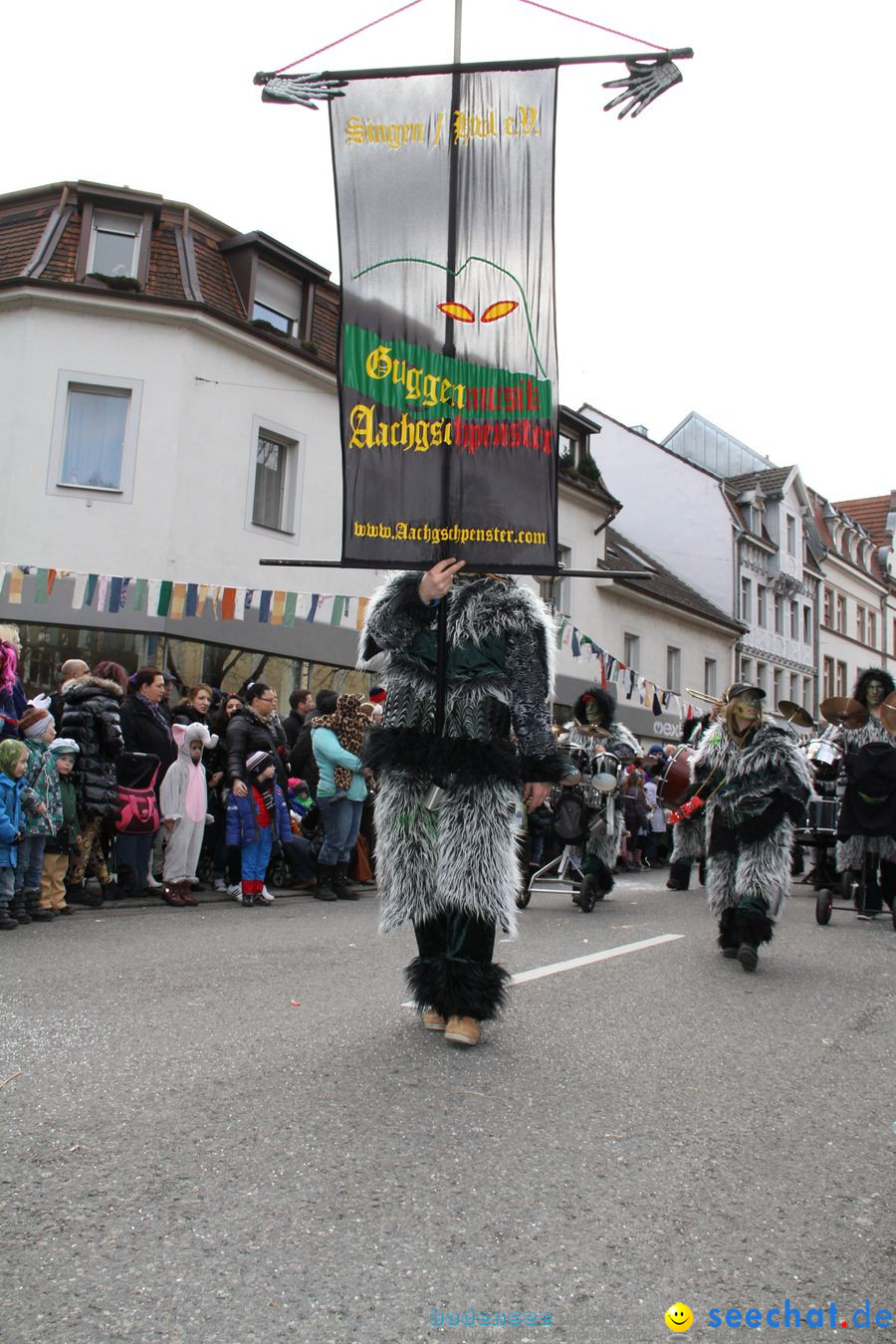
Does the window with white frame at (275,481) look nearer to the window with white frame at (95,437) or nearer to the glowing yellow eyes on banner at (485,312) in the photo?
the window with white frame at (95,437)

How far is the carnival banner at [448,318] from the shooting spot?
4.75 m

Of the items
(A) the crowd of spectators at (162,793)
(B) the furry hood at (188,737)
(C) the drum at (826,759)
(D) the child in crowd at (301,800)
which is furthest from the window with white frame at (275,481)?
(C) the drum at (826,759)

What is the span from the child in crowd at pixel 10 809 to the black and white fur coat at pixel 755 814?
4.71m

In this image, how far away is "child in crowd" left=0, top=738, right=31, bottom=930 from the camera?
25.9 ft

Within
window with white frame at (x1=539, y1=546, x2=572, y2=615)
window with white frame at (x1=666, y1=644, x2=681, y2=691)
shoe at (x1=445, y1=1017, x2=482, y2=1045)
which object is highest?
window with white frame at (x1=539, y1=546, x2=572, y2=615)

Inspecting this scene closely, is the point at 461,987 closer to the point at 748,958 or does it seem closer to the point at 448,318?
the point at 448,318

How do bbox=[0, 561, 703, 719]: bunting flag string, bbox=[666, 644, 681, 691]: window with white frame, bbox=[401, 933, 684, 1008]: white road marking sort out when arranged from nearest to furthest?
bbox=[401, 933, 684, 1008]: white road marking
bbox=[0, 561, 703, 719]: bunting flag string
bbox=[666, 644, 681, 691]: window with white frame

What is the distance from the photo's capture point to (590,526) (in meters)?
31.8

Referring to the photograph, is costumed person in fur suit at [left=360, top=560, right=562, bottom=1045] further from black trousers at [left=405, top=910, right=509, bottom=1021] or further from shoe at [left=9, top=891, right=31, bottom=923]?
shoe at [left=9, top=891, right=31, bottom=923]

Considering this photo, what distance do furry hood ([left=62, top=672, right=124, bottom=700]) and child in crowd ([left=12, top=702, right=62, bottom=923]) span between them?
1.71ft

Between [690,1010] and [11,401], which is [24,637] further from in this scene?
[690,1010]

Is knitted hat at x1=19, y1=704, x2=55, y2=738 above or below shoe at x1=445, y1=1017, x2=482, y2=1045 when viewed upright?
above

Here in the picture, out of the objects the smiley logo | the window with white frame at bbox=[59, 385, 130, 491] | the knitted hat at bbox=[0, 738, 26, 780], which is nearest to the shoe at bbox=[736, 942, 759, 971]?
the smiley logo

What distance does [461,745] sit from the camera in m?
4.45
